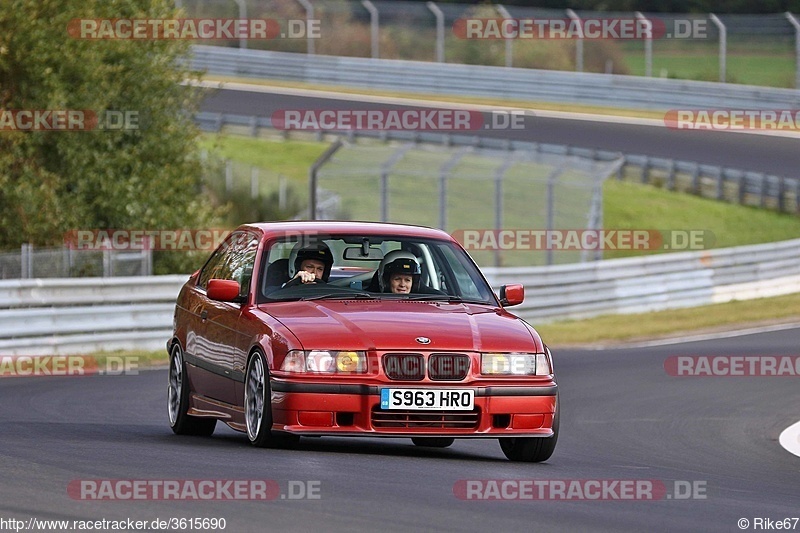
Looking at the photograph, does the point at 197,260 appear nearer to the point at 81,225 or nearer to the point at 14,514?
the point at 81,225

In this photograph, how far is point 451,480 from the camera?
26.8 ft

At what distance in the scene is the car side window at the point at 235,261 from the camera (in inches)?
406

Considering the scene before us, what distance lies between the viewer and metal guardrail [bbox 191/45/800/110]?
39938 millimetres

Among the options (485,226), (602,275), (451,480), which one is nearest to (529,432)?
(451,480)

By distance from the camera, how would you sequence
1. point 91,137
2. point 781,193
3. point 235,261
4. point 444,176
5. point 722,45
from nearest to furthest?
1. point 235,261
2. point 91,137
3. point 444,176
4. point 781,193
5. point 722,45

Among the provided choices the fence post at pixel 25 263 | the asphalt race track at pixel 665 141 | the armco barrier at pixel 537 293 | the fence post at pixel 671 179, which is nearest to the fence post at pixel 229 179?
the asphalt race track at pixel 665 141

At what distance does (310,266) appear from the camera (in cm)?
1012

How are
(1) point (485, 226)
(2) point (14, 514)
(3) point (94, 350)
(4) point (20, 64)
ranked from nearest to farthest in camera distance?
(2) point (14, 514), (3) point (94, 350), (4) point (20, 64), (1) point (485, 226)

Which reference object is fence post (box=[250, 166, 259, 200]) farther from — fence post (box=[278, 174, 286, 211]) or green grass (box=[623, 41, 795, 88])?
green grass (box=[623, 41, 795, 88])

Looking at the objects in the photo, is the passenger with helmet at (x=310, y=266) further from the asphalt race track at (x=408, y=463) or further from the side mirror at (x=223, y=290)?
the asphalt race track at (x=408, y=463)

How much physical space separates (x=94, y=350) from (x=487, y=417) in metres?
9.86

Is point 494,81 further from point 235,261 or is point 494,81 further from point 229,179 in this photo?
point 235,261

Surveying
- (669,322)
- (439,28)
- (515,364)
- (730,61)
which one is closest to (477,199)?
(439,28)

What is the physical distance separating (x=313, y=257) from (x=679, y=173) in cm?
2997
